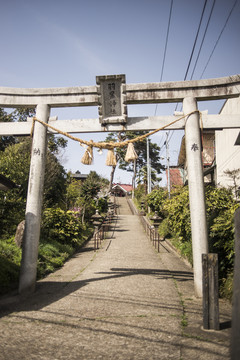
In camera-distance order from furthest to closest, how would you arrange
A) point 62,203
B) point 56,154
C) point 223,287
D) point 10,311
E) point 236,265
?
point 56,154, point 62,203, point 223,287, point 10,311, point 236,265

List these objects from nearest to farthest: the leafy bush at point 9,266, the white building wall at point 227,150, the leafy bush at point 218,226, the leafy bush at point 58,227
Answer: the leafy bush at point 218,226 → the leafy bush at point 9,266 → the white building wall at point 227,150 → the leafy bush at point 58,227

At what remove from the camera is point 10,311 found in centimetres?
434

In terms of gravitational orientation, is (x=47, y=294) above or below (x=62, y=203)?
below

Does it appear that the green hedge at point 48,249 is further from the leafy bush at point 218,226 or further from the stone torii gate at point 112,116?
the leafy bush at point 218,226

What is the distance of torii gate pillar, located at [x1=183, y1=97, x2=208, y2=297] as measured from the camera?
5.11 metres

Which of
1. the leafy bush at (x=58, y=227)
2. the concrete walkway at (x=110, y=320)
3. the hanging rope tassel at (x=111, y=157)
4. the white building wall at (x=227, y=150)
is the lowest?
the concrete walkway at (x=110, y=320)

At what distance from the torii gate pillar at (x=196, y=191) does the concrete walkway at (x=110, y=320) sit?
82cm

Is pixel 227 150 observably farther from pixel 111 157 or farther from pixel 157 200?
pixel 111 157

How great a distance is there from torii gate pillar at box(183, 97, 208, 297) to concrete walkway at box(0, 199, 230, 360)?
82 cm

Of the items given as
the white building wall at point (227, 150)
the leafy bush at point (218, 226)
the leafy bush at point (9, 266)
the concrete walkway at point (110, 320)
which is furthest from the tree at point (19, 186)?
the white building wall at point (227, 150)

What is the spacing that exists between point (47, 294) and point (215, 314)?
3.56 m

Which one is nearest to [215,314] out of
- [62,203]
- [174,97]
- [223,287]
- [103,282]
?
[223,287]

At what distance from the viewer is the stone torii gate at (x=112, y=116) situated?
5.45m

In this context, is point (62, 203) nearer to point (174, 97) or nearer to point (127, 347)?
point (174, 97)
